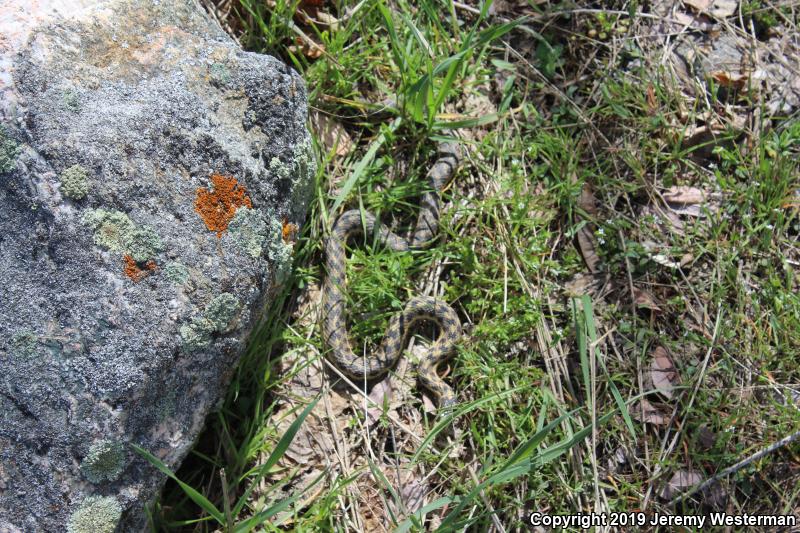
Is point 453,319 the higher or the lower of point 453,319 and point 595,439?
the higher

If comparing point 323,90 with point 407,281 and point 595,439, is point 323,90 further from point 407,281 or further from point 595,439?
point 595,439

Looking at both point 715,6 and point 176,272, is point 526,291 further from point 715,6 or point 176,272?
point 715,6

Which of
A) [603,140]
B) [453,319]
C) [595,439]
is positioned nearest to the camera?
[595,439]

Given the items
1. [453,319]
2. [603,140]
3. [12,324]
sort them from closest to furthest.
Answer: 1. [12,324]
2. [453,319]
3. [603,140]

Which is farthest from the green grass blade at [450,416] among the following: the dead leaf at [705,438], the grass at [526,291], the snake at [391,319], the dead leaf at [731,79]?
the dead leaf at [731,79]

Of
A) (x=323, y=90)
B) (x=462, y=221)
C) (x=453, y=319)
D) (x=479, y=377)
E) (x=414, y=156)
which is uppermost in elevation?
(x=323, y=90)

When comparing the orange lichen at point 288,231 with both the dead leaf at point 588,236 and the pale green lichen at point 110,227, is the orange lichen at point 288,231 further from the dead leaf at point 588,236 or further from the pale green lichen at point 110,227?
the dead leaf at point 588,236

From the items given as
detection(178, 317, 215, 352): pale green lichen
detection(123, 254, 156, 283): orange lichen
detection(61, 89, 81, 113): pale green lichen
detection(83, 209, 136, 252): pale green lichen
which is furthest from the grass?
detection(61, 89, 81, 113): pale green lichen

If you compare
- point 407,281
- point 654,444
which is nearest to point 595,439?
point 654,444
